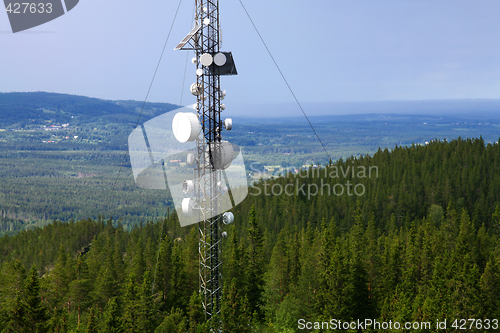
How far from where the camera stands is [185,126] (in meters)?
31.4

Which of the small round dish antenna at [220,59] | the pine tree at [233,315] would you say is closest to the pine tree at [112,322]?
the pine tree at [233,315]

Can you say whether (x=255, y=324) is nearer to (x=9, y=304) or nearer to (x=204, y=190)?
(x=204, y=190)

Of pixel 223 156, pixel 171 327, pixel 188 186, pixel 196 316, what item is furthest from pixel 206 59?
pixel 171 327

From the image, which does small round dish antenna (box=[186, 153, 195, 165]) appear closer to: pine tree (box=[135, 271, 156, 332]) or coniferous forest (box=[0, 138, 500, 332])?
coniferous forest (box=[0, 138, 500, 332])

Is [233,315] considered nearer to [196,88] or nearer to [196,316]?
[196,316]

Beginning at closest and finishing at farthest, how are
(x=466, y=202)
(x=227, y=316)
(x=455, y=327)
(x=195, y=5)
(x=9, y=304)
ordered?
(x=195, y=5) → (x=227, y=316) → (x=455, y=327) → (x=9, y=304) → (x=466, y=202)

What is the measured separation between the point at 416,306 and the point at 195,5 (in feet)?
108

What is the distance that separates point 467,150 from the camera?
6939 inches

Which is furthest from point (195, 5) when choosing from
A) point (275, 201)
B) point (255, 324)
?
point (275, 201)

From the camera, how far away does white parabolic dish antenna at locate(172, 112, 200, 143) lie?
3133cm

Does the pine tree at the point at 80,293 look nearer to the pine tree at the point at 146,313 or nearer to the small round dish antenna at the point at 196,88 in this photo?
the pine tree at the point at 146,313

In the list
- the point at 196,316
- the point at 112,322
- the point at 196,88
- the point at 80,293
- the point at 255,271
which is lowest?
the point at 80,293

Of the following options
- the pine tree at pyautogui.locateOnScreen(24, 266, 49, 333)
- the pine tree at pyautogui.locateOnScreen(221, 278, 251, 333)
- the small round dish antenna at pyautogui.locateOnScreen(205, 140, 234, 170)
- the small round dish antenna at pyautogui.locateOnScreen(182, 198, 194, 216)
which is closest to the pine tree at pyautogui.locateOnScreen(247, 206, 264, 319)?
the pine tree at pyautogui.locateOnScreen(221, 278, 251, 333)

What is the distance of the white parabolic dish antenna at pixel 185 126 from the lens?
1233 inches
